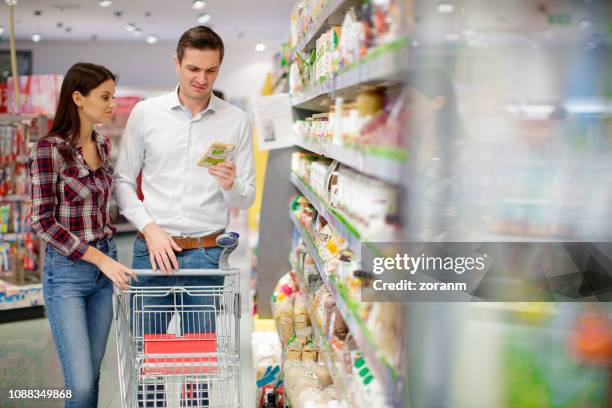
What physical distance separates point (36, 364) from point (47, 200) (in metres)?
2.74

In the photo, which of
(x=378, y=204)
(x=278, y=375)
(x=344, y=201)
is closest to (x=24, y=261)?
(x=278, y=375)

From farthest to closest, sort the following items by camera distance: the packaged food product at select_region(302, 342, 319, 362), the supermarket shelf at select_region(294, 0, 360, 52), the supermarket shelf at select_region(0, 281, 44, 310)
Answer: the supermarket shelf at select_region(0, 281, 44, 310) < the packaged food product at select_region(302, 342, 319, 362) < the supermarket shelf at select_region(294, 0, 360, 52)

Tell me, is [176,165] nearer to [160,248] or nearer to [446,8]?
[160,248]

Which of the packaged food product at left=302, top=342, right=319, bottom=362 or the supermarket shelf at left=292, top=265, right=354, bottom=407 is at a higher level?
the supermarket shelf at left=292, top=265, right=354, bottom=407

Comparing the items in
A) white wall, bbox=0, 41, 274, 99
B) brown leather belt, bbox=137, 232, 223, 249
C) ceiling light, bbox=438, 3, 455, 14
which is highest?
white wall, bbox=0, 41, 274, 99

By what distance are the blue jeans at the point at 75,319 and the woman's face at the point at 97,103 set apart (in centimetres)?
57

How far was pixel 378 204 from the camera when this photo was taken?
6.73ft

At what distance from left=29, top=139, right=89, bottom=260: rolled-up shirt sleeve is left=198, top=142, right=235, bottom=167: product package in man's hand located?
1.94 ft

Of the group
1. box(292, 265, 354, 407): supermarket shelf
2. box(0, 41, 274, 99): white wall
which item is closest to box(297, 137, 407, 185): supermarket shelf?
box(292, 265, 354, 407): supermarket shelf

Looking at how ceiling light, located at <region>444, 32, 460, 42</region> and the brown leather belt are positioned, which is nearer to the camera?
ceiling light, located at <region>444, 32, 460, 42</region>

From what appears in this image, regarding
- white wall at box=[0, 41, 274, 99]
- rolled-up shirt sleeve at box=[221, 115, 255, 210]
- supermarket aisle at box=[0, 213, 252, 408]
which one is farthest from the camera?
white wall at box=[0, 41, 274, 99]

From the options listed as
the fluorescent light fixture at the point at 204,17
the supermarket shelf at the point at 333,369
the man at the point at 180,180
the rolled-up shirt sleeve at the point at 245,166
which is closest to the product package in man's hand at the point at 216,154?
the man at the point at 180,180

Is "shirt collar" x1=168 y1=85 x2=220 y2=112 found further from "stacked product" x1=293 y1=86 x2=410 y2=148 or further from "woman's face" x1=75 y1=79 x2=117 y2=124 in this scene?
"stacked product" x1=293 y1=86 x2=410 y2=148

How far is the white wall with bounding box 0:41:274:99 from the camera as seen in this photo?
54.4 feet
